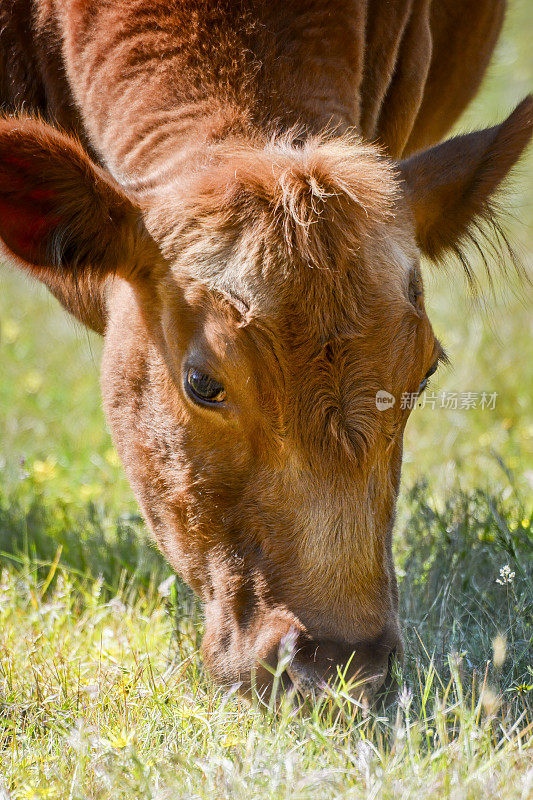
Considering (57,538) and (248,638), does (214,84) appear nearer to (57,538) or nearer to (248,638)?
(248,638)

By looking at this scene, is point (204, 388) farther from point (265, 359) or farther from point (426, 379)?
point (426, 379)

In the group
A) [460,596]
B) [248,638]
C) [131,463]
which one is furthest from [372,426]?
Answer: [460,596]

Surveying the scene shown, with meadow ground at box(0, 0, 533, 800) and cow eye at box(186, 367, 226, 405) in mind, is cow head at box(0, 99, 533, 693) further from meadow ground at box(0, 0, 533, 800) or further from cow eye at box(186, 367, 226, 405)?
meadow ground at box(0, 0, 533, 800)

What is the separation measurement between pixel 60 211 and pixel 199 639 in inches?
60.0

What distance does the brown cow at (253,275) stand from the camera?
2580 mm

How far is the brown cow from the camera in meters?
2.58

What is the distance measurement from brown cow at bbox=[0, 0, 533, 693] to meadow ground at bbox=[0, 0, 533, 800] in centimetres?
19

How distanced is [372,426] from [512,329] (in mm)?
4682

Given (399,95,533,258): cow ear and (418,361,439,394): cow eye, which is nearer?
(418,361,439,394): cow eye

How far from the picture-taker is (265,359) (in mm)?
2580

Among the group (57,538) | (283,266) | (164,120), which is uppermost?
(164,120)

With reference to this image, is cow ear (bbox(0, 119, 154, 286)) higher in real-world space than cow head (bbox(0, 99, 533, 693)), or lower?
higher

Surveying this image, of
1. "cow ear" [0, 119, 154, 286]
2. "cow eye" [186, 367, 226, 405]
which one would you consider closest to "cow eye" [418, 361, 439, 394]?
"cow eye" [186, 367, 226, 405]

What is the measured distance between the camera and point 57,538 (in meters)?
4.46
